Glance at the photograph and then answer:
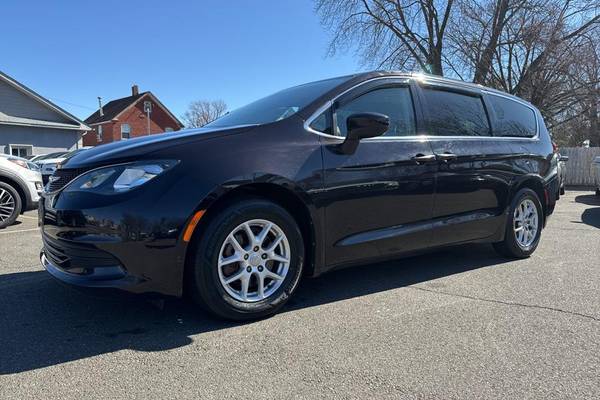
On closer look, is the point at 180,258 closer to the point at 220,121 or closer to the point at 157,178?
the point at 157,178

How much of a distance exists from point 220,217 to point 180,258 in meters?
0.35

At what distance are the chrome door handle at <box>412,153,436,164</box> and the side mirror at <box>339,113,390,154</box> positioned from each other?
20.3 inches

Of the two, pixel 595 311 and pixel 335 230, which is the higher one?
pixel 335 230

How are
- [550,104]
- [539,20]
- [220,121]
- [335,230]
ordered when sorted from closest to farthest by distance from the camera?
[335,230] → [220,121] → [539,20] → [550,104]

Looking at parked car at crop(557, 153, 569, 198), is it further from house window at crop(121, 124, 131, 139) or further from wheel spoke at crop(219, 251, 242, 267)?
house window at crop(121, 124, 131, 139)

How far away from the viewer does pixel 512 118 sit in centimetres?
538

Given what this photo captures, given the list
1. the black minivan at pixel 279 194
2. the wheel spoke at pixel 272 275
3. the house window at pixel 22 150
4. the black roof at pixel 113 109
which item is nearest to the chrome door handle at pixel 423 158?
the black minivan at pixel 279 194

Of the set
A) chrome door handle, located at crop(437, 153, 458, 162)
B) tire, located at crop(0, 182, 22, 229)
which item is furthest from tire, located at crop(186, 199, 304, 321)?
tire, located at crop(0, 182, 22, 229)

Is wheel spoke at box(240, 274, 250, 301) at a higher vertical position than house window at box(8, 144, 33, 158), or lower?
lower

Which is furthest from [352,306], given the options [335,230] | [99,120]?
[99,120]

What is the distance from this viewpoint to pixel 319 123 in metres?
3.65

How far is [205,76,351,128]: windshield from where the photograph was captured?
3.79m

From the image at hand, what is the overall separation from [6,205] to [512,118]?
23.1ft

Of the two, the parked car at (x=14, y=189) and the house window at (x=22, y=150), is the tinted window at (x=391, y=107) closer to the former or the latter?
the parked car at (x=14, y=189)
